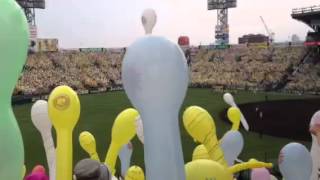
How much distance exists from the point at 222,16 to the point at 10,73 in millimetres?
61440

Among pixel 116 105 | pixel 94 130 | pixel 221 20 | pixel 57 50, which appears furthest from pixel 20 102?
pixel 221 20

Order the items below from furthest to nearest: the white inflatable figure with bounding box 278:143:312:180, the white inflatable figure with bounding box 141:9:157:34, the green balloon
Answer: the white inflatable figure with bounding box 278:143:312:180
the white inflatable figure with bounding box 141:9:157:34
the green balloon

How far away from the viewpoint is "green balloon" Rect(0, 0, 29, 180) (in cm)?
370

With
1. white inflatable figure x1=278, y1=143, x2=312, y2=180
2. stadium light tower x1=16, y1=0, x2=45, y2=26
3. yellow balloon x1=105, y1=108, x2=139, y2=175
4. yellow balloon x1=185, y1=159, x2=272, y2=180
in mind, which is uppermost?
stadium light tower x1=16, y1=0, x2=45, y2=26

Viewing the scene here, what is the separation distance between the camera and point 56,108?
5.42 m

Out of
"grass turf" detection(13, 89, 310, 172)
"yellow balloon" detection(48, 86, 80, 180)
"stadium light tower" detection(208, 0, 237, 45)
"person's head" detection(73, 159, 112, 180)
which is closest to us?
"person's head" detection(73, 159, 112, 180)

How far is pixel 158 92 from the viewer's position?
426 centimetres

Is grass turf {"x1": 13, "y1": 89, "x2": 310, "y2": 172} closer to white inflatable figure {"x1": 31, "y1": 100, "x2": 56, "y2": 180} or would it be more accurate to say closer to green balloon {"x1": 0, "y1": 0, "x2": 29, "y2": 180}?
white inflatable figure {"x1": 31, "y1": 100, "x2": 56, "y2": 180}

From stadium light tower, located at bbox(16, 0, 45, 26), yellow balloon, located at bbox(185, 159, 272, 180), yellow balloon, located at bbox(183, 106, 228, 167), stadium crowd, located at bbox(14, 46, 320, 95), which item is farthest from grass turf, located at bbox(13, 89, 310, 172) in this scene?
stadium light tower, located at bbox(16, 0, 45, 26)

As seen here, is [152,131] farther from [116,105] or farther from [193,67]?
[193,67]

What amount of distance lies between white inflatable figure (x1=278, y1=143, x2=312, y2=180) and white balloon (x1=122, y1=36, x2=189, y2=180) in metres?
2.44

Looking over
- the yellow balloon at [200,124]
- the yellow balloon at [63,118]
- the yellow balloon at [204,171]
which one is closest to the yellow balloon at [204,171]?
the yellow balloon at [204,171]

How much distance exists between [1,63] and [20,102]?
1189 inches

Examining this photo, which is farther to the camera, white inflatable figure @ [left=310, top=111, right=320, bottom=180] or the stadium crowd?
the stadium crowd
